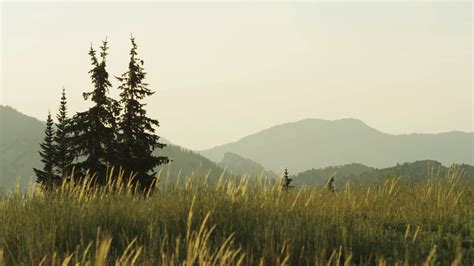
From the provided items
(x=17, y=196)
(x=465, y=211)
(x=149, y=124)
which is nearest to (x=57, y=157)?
(x=149, y=124)

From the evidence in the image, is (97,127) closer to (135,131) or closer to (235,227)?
(135,131)

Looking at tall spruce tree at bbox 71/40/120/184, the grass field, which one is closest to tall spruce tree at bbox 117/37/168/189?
tall spruce tree at bbox 71/40/120/184

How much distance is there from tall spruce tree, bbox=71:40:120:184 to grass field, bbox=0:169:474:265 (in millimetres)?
21784

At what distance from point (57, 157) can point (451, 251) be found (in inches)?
1476

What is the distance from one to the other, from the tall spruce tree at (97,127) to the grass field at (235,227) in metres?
21.8

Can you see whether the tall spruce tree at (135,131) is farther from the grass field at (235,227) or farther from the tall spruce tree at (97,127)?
the grass field at (235,227)

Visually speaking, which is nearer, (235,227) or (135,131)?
(235,227)

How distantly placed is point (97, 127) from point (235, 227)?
25306 mm

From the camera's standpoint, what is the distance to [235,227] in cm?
621

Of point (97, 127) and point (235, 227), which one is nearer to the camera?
point (235, 227)

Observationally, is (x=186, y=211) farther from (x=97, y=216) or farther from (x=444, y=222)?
(x=444, y=222)

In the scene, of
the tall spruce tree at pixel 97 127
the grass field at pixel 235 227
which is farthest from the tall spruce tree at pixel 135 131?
the grass field at pixel 235 227

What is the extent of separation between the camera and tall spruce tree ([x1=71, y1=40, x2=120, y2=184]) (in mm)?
29734

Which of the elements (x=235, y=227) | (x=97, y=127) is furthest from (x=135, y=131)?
(x=235, y=227)
